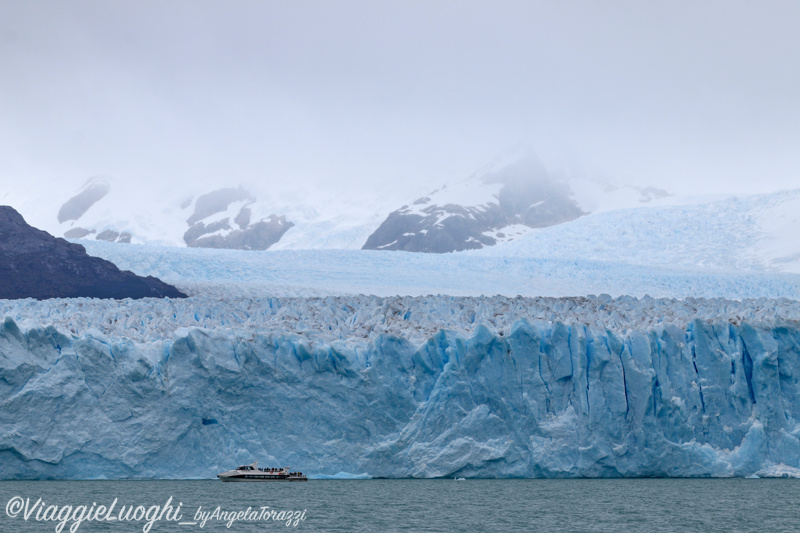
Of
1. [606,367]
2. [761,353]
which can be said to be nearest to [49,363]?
[606,367]

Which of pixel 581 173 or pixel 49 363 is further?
pixel 581 173

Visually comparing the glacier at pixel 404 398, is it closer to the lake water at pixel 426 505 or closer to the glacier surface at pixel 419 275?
the lake water at pixel 426 505

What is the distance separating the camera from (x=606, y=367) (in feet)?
55.1

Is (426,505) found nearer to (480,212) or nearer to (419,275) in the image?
(419,275)

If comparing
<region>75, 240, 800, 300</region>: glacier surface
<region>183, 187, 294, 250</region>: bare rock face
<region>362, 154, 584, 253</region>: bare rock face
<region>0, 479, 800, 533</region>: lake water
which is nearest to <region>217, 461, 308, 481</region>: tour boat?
<region>0, 479, 800, 533</region>: lake water

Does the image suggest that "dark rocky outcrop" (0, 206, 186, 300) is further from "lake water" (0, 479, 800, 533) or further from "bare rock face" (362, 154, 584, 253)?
"bare rock face" (362, 154, 584, 253)

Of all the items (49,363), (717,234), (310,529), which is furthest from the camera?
(717,234)

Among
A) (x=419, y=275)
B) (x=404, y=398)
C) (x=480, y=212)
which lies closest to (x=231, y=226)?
(x=480, y=212)

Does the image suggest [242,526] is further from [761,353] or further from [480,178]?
[480,178]

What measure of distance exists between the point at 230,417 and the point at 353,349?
258 cm

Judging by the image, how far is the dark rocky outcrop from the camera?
26.0 m

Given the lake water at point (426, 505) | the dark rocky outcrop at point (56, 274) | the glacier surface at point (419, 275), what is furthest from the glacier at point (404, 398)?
the glacier surface at point (419, 275)

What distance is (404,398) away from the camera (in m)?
16.6

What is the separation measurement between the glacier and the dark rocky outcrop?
28.4 feet
